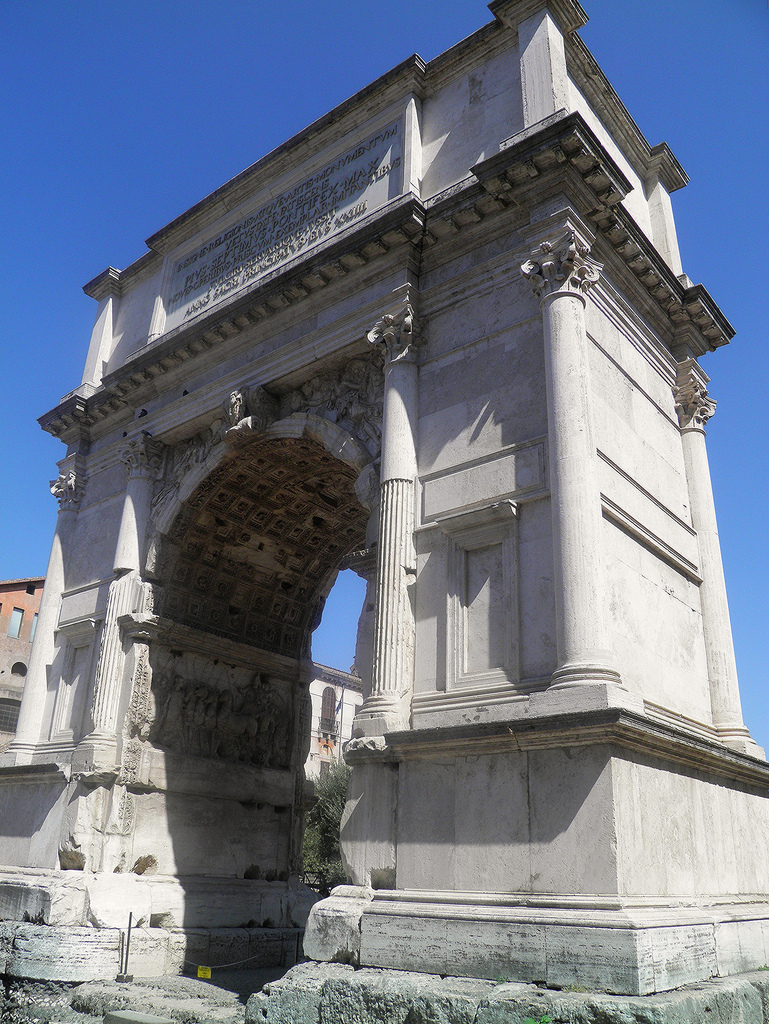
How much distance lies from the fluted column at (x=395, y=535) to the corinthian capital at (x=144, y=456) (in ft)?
16.8

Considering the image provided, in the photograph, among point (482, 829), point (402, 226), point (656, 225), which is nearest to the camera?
point (482, 829)

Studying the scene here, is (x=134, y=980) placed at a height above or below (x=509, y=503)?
below

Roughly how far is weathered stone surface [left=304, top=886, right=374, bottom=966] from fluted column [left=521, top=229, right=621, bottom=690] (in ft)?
9.67

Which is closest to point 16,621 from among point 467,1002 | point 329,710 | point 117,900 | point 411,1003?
point 329,710

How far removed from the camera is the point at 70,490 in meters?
15.7

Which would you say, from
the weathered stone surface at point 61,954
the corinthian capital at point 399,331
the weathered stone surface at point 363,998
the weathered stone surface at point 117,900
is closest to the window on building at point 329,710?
the weathered stone surface at point 117,900

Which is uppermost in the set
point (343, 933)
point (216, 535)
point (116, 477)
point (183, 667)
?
point (116, 477)

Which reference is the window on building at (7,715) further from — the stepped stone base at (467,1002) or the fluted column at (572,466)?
the fluted column at (572,466)

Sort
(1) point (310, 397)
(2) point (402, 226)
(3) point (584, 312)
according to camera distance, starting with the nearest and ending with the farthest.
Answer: (3) point (584, 312) < (2) point (402, 226) < (1) point (310, 397)

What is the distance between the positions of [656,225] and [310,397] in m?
6.27

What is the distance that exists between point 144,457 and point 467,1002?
10.1 m

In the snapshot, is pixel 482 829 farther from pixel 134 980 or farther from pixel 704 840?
pixel 134 980

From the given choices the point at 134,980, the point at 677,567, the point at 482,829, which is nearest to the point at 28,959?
the point at 134,980

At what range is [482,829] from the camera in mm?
7941
